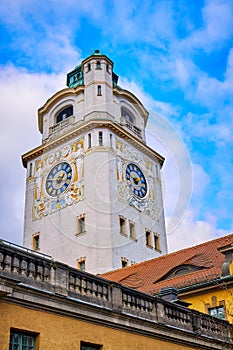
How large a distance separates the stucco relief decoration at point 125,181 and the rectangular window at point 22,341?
3054cm

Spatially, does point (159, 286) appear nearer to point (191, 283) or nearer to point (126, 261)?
point (191, 283)

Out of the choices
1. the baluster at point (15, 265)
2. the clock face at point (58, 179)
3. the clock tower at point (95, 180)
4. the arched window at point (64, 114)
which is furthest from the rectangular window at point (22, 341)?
the arched window at point (64, 114)

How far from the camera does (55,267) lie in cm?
1333

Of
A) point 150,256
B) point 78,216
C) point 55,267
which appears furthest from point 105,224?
point 55,267

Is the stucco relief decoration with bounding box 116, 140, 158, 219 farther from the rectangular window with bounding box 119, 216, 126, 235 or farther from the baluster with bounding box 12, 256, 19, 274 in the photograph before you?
the baluster with bounding box 12, 256, 19, 274

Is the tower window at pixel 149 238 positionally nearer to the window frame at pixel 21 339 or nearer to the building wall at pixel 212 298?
the building wall at pixel 212 298

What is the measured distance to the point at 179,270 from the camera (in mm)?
27969

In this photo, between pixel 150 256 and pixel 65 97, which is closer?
pixel 150 256

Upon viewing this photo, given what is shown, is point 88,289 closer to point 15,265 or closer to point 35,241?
point 15,265

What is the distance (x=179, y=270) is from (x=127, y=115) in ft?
83.1

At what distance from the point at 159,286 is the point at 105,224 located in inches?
575

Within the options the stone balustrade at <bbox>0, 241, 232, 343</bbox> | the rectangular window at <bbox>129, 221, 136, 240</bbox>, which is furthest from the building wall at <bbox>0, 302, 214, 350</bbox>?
the rectangular window at <bbox>129, 221, 136, 240</bbox>

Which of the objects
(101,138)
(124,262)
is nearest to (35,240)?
(124,262)

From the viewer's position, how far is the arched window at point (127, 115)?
164ft
